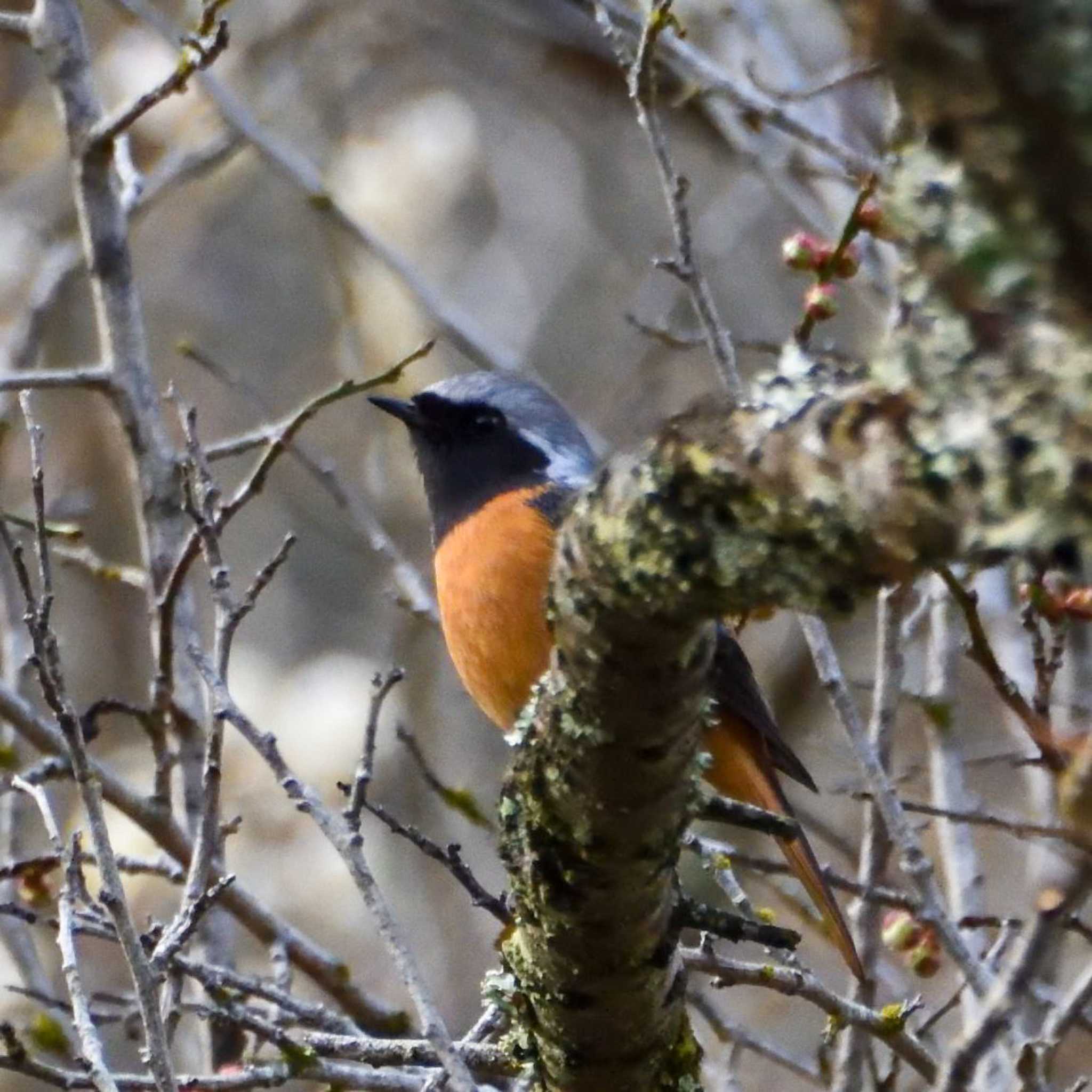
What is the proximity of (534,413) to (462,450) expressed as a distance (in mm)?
245

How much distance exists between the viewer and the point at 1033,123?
1188 millimetres

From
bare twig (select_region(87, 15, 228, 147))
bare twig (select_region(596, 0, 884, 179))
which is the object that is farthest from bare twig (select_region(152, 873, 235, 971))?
bare twig (select_region(596, 0, 884, 179))

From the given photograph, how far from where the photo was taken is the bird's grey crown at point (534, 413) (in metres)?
5.27

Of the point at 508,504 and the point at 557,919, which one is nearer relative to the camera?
the point at 557,919

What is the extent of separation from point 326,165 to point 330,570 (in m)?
2.72

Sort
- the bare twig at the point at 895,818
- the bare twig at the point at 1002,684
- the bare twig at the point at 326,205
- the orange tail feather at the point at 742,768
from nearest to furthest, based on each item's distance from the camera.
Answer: the bare twig at the point at 1002,684 → the bare twig at the point at 895,818 → the orange tail feather at the point at 742,768 → the bare twig at the point at 326,205

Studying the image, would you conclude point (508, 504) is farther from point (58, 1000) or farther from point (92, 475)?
point (92, 475)

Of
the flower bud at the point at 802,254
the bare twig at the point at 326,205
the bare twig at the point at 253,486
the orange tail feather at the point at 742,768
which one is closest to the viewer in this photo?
the bare twig at the point at 253,486

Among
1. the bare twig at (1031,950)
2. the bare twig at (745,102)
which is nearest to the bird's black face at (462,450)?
the bare twig at (745,102)

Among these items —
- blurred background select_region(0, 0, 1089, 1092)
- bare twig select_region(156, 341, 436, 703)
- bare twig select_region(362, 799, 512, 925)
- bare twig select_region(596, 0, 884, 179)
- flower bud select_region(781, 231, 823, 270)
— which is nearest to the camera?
bare twig select_region(362, 799, 512, 925)

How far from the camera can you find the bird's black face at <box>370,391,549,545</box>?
518cm

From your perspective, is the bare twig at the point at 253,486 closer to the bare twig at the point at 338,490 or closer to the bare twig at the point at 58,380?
the bare twig at the point at 338,490

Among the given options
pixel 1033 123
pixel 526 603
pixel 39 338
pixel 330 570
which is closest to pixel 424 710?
pixel 330 570

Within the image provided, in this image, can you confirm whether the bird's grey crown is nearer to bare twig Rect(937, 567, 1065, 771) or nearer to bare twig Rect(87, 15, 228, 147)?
bare twig Rect(87, 15, 228, 147)
